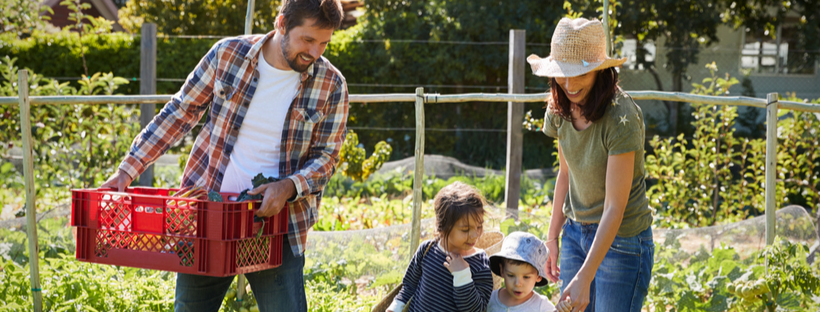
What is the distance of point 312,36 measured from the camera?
72.2 inches

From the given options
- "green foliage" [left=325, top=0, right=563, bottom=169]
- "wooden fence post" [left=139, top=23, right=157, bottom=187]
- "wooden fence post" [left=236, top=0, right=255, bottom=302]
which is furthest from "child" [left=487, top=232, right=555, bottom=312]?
"green foliage" [left=325, top=0, right=563, bottom=169]

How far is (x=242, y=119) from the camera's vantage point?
6.45 ft

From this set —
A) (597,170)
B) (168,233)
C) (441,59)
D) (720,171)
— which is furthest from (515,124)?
(441,59)

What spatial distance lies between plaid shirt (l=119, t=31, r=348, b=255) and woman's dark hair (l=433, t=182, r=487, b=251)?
0.39 meters

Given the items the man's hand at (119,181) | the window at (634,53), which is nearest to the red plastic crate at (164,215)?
the man's hand at (119,181)

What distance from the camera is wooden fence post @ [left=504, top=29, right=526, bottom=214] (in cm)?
439

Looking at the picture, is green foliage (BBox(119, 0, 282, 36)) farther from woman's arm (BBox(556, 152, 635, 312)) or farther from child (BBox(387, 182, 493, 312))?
woman's arm (BBox(556, 152, 635, 312))

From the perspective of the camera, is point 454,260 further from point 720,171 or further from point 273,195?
point 720,171

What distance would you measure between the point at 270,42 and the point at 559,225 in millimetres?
1131

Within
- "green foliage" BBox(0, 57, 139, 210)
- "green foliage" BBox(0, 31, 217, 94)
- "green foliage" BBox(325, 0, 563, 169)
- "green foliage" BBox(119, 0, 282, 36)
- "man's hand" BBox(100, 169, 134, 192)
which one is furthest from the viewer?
"green foliage" BBox(119, 0, 282, 36)

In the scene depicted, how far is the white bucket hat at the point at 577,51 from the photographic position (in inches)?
69.3

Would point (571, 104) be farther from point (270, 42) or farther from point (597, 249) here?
point (270, 42)

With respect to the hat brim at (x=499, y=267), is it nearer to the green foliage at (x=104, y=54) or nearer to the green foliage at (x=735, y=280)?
the green foliage at (x=735, y=280)

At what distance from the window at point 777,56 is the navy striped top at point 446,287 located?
9.77 meters
